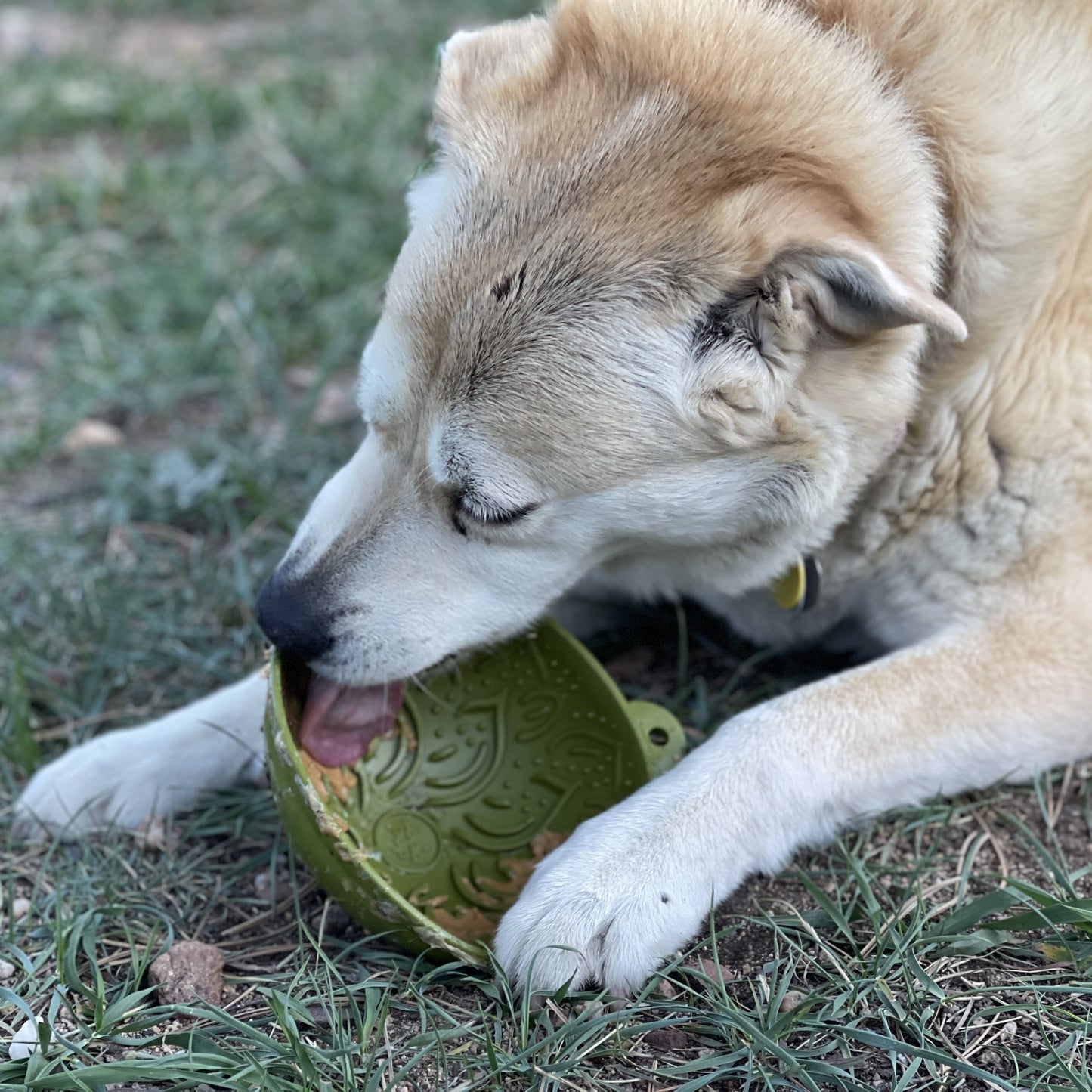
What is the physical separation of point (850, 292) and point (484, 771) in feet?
3.96

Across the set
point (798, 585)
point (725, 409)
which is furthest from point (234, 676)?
point (725, 409)

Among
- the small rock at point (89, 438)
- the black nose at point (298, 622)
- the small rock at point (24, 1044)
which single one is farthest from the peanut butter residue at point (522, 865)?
the small rock at point (89, 438)

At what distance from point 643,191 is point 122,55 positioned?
532 centimetres

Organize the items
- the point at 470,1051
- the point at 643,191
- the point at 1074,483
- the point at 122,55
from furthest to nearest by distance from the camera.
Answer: the point at 122,55 < the point at 1074,483 < the point at 643,191 < the point at 470,1051

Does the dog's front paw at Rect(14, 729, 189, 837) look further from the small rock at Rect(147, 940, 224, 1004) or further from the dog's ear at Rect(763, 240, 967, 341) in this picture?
Result: the dog's ear at Rect(763, 240, 967, 341)

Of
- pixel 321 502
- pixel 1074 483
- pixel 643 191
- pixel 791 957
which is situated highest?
pixel 643 191

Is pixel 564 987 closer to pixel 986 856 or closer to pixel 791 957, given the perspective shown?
pixel 791 957

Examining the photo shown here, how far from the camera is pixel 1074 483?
2598 mm

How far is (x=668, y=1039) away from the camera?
6.81ft

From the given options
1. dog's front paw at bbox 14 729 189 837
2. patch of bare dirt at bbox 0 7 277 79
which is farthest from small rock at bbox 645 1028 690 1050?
patch of bare dirt at bbox 0 7 277 79

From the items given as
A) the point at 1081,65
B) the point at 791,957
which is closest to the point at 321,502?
the point at 791,957

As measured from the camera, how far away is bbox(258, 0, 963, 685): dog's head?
2148mm

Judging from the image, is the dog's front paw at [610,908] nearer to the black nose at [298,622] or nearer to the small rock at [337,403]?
the black nose at [298,622]

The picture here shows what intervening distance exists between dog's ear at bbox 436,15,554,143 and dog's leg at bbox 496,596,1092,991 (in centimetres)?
130
